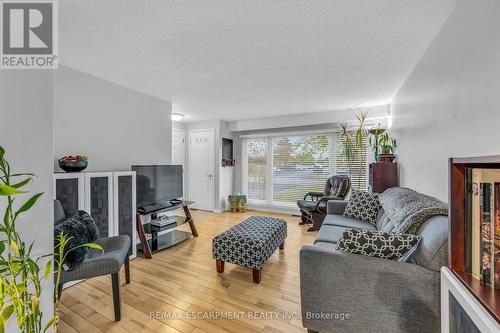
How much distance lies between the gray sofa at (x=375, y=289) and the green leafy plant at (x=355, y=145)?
108 inches

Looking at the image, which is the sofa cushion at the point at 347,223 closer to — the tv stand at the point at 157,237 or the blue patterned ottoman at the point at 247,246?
the blue patterned ottoman at the point at 247,246

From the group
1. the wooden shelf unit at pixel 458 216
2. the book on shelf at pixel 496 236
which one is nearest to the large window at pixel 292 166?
the wooden shelf unit at pixel 458 216

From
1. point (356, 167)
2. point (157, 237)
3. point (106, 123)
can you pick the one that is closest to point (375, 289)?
point (157, 237)

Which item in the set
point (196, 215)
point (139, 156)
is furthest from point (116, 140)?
point (196, 215)

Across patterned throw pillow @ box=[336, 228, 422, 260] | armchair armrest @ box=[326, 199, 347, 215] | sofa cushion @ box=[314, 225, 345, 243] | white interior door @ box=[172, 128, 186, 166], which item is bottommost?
sofa cushion @ box=[314, 225, 345, 243]

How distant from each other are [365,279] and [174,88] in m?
3.10

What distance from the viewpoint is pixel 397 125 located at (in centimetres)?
314

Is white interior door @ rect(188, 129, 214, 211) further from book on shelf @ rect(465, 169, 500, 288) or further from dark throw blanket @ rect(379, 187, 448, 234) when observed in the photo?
book on shelf @ rect(465, 169, 500, 288)

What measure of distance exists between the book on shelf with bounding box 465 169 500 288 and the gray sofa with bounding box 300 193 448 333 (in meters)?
0.40

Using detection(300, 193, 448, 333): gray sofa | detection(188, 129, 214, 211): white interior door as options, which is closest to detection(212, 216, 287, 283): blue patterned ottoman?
detection(300, 193, 448, 333): gray sofa

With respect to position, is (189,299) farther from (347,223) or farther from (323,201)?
(323,201)

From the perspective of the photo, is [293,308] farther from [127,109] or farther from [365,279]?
[127,109]

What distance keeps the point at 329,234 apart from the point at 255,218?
971mm
